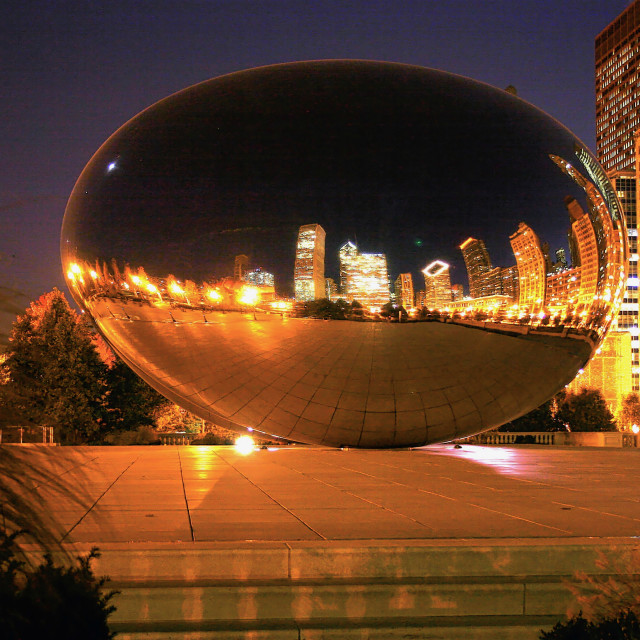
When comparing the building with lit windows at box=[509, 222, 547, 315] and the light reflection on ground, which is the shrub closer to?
the building with lit windows at box=[509, 222, 547, 315]

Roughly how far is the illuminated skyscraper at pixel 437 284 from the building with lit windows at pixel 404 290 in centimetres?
18

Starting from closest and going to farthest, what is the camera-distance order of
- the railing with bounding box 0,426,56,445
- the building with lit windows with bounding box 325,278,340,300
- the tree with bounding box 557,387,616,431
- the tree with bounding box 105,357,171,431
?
the railing with bounding box 0,426,56,445 → the building with lit windows with bounding box 325,278,340,300 → the tree with bounding box 105,357,171,431 → the tree with bounding box 557,387,616,431

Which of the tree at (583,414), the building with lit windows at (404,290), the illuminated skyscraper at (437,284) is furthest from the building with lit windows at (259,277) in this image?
the tree at (583,414)

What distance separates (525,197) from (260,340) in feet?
11.5

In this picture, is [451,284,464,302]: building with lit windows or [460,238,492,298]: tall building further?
[451,284,464,302]: building with lit windows

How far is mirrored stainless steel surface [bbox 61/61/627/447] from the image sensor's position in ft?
31.5

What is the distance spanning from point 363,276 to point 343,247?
0.39 metres

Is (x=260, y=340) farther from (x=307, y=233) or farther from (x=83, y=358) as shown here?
(x=83, y=358)

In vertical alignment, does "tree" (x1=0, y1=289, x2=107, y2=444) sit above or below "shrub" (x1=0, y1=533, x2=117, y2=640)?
above

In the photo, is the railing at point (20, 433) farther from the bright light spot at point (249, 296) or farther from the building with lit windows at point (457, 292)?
the building with lit windows at point (457, 292)

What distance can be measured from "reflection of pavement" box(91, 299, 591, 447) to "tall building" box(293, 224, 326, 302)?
0.32m

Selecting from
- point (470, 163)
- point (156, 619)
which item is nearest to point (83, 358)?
point (470, 163)

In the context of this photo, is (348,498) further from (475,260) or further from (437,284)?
(475,260)

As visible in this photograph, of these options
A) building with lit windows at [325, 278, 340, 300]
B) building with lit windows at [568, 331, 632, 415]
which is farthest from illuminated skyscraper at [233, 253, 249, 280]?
building with lit windows at [568, 331, 632, 415]
